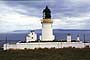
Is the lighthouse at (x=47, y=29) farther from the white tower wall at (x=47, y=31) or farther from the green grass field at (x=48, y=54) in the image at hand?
the green grass field at (x=48, y=54)

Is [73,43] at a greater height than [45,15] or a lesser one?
lesser

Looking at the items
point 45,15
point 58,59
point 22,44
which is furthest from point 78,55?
point 45,15

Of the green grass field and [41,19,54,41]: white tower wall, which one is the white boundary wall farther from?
[41,19,54,41]: white tower wall

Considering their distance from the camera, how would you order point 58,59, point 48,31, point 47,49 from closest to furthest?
point 58,59 < point 47,49 < point 48,31

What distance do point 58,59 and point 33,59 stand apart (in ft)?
7.32

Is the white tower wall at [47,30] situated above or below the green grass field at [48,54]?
above

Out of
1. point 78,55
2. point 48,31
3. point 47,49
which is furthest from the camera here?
point 48,31

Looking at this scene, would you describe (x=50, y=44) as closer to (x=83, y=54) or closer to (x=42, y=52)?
(x=42, y=52)

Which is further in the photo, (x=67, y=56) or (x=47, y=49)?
(x=47, y=49)

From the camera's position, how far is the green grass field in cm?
3202

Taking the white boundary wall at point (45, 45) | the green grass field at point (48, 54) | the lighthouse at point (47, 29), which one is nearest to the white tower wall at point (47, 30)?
the lighthouse at point (47, 29)

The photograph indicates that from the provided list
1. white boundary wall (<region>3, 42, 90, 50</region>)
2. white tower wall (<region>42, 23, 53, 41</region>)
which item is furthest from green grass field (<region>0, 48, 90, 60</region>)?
white tower wall (<region>42, 23, 53, 41</region>)

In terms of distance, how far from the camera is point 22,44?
3709 centimetres

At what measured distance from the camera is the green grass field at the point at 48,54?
3202 cm
